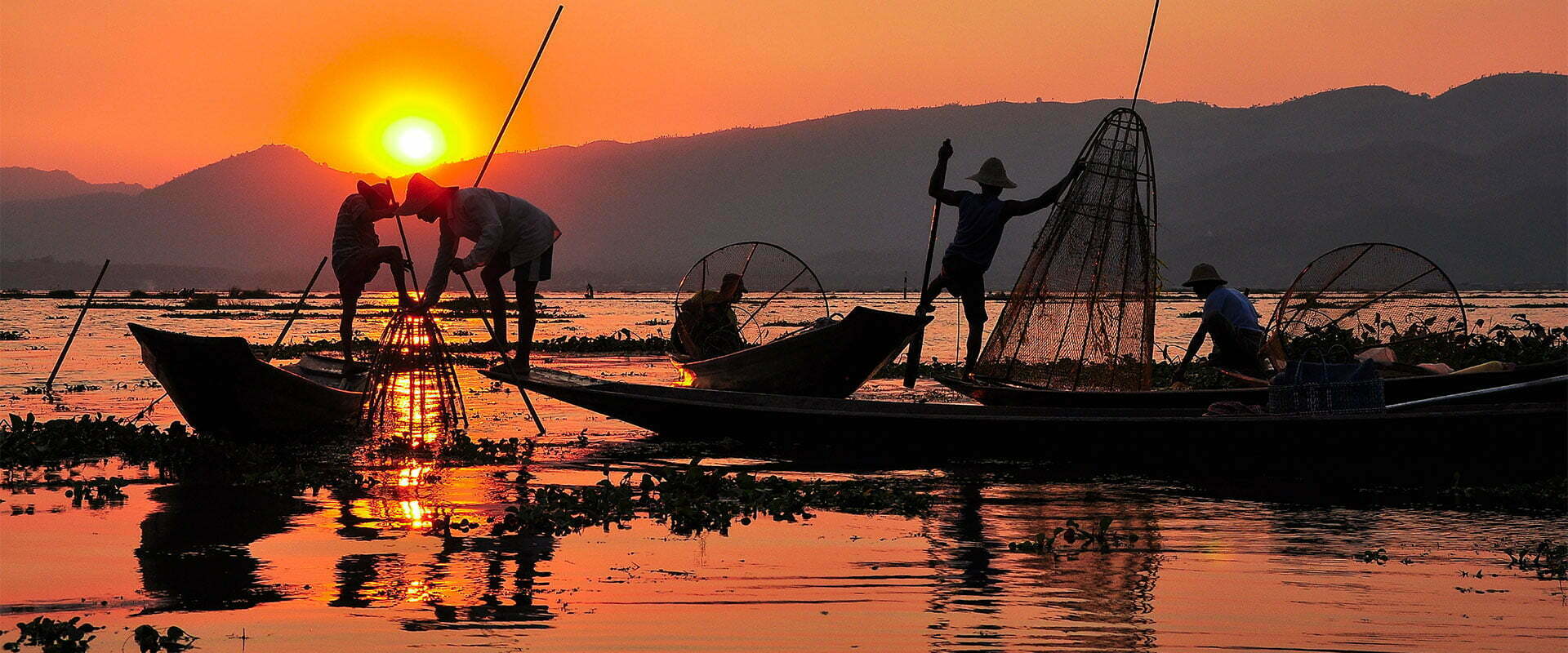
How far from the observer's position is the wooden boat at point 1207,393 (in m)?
10.5

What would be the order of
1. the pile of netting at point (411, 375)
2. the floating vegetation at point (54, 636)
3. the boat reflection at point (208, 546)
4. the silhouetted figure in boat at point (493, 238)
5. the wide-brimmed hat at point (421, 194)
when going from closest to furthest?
1. the floating vegetation at point (54, 636)
2. the boat reflection at point (208, 546)
3. the silhouetted figure in boat at point (493, 238)
4. the wide-brimmed hat at point (421, 194)
5. the pile of netting at point (411, 375)

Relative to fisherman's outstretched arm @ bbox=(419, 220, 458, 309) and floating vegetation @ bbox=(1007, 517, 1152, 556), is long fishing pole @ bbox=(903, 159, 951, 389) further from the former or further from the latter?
floating vegetation @ bbox=(1007, 517, 1152, 556)

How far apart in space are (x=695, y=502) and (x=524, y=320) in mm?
4567

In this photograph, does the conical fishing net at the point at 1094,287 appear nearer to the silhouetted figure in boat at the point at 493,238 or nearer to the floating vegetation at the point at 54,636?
the silhouetted figure in boat at the point at 493,238

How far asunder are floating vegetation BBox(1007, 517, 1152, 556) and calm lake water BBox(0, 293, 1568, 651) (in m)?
0.10

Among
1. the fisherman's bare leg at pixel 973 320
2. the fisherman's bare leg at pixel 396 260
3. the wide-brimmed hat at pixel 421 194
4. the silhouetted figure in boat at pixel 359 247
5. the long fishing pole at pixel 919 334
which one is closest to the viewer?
the wide-brimmed hat at pixel 421 194

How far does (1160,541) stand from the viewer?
739cm

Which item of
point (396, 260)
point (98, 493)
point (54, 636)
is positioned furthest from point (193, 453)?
point (54, 636)

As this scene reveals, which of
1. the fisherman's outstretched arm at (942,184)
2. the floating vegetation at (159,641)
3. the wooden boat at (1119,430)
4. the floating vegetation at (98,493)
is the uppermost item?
the fisherman's outstretched arm at (942,184)

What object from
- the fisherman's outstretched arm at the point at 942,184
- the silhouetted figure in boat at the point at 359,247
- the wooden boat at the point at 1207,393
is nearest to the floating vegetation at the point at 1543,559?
the wooden boat at the point at 1207,393

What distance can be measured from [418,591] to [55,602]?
149 centimetres

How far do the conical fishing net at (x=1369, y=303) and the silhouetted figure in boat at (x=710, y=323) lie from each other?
6.03 meters

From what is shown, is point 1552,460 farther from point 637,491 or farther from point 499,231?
point 499,231

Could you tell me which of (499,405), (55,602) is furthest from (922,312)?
(55,602)
